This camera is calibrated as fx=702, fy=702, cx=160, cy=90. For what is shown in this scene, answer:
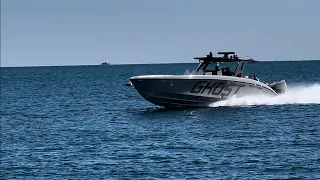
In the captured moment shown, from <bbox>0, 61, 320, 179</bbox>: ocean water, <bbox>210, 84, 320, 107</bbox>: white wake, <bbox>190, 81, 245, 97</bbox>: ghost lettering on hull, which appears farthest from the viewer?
<bbox>210, 84, 320, 107</bbox>: white wake

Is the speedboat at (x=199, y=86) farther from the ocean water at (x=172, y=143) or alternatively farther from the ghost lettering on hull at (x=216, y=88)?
the ocean water at (x=172, y=143)

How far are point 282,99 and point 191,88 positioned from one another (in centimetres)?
1070

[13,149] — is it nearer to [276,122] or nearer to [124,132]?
A: [124,132]

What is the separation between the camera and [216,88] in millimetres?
50531

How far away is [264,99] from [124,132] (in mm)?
16685

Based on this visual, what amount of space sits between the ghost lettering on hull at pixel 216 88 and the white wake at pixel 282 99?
0.91m

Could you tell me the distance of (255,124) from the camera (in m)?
43.1

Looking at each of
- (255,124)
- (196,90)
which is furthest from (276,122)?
(196,90)

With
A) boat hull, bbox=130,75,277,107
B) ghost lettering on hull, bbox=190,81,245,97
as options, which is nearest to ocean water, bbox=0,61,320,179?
boat hull, bbox=130,75,277,107

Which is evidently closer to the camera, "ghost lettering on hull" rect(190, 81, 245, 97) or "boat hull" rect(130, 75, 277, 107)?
"boat hull" rect(130, 75, 277, 107)

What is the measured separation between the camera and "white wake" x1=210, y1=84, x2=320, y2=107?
52531mm

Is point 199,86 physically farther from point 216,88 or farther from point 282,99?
point 282,99

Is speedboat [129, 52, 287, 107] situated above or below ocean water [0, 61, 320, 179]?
above

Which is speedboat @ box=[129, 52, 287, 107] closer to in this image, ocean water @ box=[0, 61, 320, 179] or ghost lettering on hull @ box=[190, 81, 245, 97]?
ghost lettering on hull @ box=[190, 81, 245, 97]
